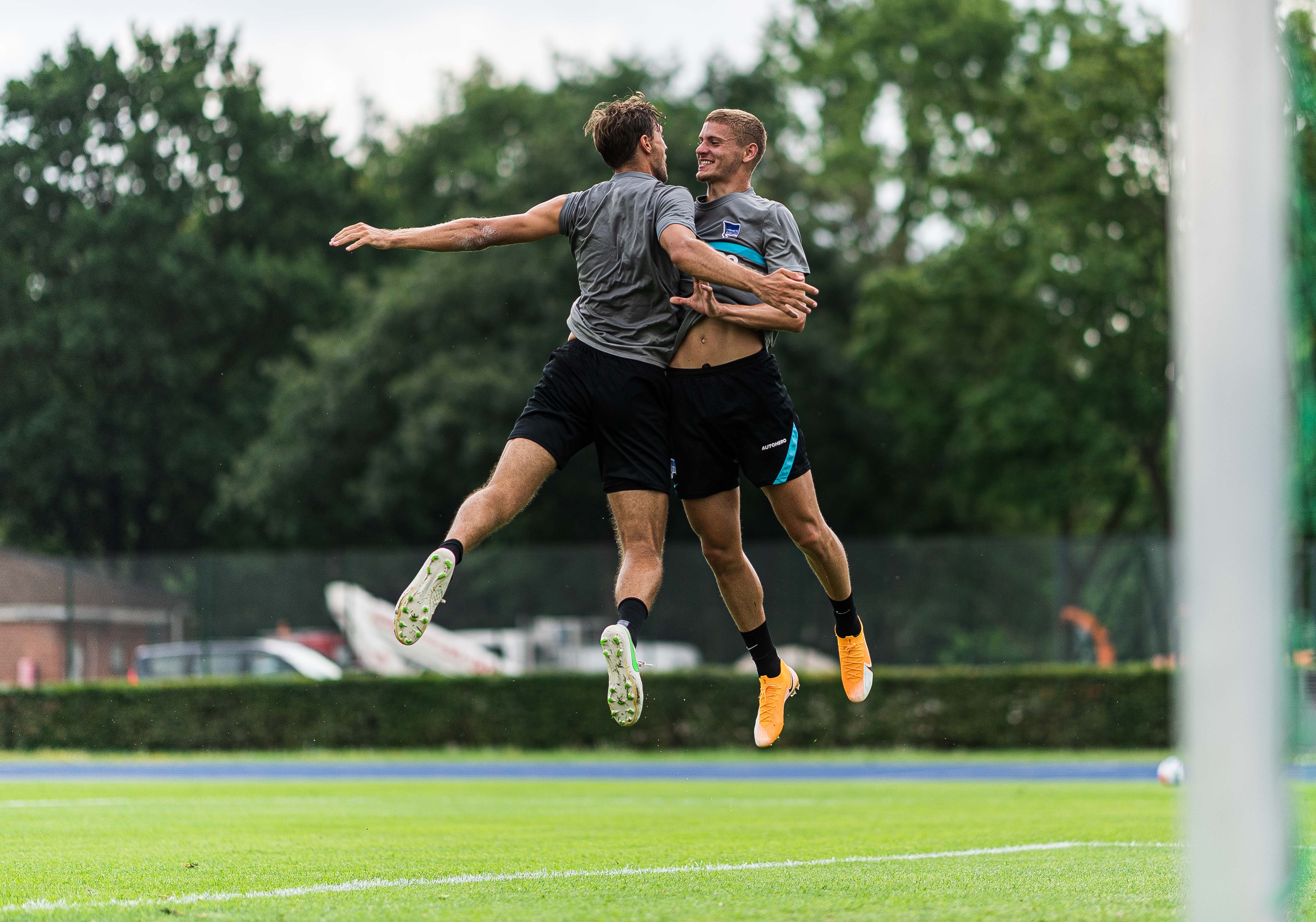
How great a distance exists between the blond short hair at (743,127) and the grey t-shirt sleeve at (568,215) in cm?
62

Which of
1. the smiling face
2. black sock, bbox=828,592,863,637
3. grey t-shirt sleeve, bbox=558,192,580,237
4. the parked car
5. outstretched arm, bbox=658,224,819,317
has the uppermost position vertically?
the smiling face

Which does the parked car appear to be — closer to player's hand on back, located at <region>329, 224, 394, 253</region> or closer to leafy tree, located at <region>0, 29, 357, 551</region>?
leafy tree, located at <region>0, 29, 357, 551</region>

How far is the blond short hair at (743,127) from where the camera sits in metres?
6.26

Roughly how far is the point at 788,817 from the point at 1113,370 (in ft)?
78.6

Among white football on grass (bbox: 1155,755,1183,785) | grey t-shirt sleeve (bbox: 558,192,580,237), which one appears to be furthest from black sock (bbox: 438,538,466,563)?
white football on grass (bbox: 1155,755,1183,785)

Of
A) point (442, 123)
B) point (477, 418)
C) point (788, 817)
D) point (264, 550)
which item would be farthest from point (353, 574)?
point (442, 123)

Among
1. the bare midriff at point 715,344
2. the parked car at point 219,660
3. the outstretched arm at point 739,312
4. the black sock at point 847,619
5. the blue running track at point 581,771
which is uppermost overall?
the outstretched arm at point 739,312

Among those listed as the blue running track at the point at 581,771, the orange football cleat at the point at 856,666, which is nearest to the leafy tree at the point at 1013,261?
the blue running track at the point at 581,771

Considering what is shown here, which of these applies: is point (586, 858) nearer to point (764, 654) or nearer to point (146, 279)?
point (764, 654)

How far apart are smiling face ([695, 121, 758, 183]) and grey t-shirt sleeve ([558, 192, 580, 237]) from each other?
1.66 feet

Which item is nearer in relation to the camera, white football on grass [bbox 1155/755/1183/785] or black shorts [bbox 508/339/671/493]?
black shorts [bbox 508/339/671/493]

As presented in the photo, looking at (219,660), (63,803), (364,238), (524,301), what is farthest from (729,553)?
(524,301)

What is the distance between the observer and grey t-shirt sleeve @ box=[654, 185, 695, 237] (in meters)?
5.89

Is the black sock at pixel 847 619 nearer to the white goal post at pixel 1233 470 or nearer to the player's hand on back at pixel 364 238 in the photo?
the player's hand on back at pixel 364 238
